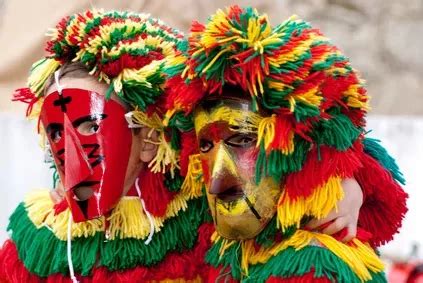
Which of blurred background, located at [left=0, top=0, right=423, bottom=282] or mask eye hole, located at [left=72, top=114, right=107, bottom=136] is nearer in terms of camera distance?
mask eye hole, located at [left=72, top=114, right=107, bottom=136]

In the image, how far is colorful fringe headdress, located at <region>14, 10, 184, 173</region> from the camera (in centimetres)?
103

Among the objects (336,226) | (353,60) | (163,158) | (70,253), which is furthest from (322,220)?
(353,60)

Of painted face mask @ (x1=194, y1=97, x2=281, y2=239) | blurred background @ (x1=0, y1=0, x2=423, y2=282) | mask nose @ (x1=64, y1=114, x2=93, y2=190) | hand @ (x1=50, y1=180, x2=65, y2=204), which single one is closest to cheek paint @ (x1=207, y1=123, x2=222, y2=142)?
painted face mask @ (x1=194, y1=97, x2=281, y2=239)

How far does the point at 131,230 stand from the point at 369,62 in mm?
1419

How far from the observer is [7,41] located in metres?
2.09

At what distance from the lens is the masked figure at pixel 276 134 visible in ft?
2.87

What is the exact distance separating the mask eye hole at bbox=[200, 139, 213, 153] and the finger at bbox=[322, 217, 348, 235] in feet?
0.57

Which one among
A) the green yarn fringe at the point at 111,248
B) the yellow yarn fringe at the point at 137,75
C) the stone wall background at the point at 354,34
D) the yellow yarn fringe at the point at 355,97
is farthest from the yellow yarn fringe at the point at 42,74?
the stone wall background at the point at 354,34

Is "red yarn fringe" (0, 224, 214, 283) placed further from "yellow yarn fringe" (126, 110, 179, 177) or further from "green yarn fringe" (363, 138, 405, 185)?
"green yarn fringe" (363, 138, 405, 185)

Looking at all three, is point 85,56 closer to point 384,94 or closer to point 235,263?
point 235,263

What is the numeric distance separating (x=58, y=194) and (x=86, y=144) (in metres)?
0.16

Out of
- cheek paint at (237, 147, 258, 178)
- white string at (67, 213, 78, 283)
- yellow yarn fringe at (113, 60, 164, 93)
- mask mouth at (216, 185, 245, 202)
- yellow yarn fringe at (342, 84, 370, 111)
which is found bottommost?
white string at (67, 213, 78, 283)

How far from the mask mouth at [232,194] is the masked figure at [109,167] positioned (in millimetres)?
157

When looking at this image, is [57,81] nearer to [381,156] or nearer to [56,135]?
[56,135]
